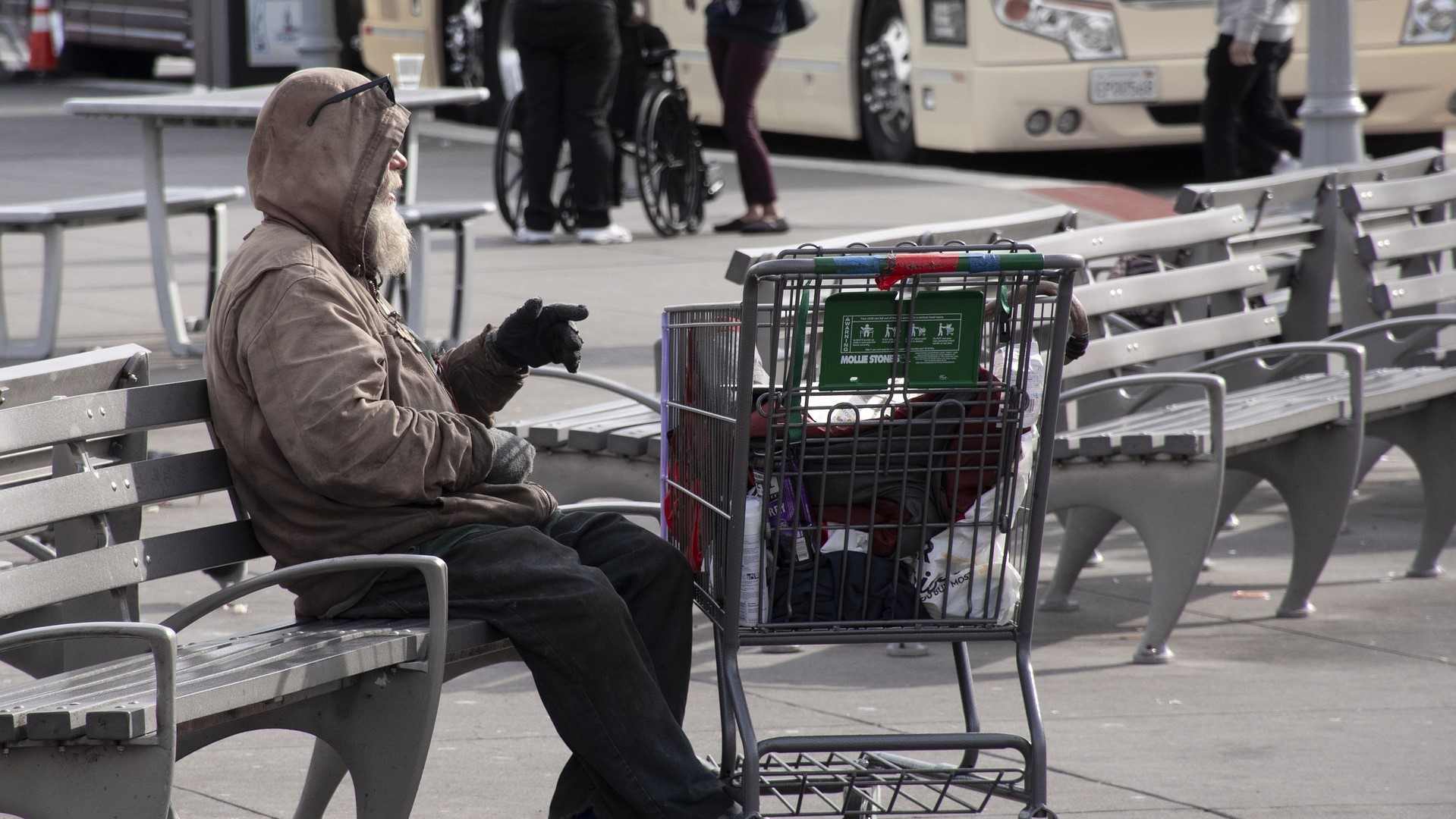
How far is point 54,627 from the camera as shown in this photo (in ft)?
9.39

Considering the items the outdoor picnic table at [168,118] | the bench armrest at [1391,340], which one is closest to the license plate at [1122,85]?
the outdoor picnic table at [168,118]

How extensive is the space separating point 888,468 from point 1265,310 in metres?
3.45

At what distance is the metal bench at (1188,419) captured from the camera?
5.00m

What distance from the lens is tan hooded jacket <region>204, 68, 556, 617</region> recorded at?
3.27 m

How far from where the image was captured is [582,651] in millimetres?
3324

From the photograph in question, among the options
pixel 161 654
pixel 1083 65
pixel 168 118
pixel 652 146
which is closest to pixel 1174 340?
pixel 161 654

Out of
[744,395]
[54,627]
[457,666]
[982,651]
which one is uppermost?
[744,395]

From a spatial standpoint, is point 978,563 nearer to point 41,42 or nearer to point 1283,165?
point 1283,165

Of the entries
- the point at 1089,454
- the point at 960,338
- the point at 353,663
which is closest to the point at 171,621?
the point at 353,663

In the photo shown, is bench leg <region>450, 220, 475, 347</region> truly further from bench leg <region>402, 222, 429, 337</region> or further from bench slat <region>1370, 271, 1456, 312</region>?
bench slat <region>1370, 271, 1456, 312</region>

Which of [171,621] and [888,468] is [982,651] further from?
[171,621]

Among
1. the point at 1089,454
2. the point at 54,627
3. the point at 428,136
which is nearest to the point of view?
the point at 54,627

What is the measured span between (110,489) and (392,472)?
0.51 meters

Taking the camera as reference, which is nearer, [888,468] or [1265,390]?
[888,468]
